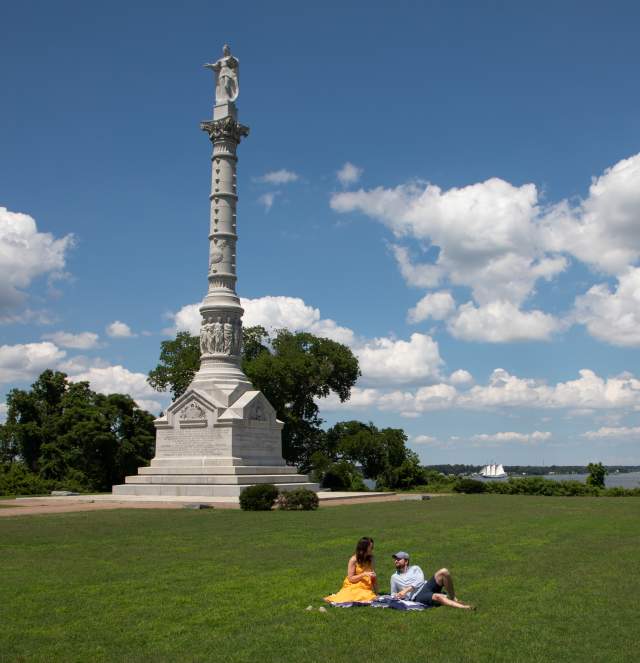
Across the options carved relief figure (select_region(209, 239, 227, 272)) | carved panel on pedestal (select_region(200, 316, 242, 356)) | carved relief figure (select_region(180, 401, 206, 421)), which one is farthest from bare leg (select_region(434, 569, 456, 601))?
carved relief figure (select_region(209, 239, 227, 272))

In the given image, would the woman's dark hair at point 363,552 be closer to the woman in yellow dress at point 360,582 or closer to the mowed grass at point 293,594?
the woman in yellow dress at point 360,582

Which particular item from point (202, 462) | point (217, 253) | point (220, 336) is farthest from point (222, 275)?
point (202, 462)

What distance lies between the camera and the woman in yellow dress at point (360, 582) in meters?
10.5

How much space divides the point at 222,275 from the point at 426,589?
33.8 m

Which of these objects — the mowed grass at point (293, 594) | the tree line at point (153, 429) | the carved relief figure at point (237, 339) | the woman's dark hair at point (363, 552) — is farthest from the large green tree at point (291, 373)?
the woman's dark hair at point (363, 552)

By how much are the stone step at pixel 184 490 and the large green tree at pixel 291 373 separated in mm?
19041

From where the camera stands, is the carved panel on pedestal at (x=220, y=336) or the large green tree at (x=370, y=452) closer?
the carved panel on pedestal at (x=220, y=336)

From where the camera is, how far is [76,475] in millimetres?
50375

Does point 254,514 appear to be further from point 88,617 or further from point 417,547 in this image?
point 88,617

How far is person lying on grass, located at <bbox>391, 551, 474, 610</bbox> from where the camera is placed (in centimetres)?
1032

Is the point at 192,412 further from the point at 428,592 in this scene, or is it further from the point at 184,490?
the point at 428,592

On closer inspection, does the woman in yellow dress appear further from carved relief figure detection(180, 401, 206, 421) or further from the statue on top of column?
the statue on top of column

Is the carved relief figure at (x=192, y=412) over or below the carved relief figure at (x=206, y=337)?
below

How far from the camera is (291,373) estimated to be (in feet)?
191
